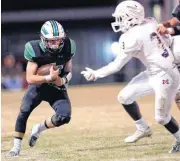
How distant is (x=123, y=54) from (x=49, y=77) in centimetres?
66

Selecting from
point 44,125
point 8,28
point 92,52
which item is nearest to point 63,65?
point 44,125

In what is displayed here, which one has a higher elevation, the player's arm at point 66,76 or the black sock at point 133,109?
the player's arm at point 66,76

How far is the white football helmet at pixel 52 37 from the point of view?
17.5ft

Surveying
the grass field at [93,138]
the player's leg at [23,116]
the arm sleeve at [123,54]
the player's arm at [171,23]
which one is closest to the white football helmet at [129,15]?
the arm sleeve at [123,54]

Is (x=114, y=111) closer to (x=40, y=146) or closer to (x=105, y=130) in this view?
(x=105, y=130)

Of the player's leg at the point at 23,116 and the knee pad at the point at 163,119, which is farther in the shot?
the player's leg at the point at 23,116

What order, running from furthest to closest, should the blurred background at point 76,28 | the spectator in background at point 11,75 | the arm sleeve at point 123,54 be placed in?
1. the blurred background at point 76,28
2. the spectator in background at point 11,75
3. the arm sleeve at point 123,54

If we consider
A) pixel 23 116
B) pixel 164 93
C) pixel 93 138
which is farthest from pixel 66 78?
pixel 93 138

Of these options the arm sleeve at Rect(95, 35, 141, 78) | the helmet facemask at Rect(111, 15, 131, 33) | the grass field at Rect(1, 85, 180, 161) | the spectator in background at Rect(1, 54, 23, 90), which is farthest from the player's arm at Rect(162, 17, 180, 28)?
the spectator in background at Rect(1, 54, 23, 90)

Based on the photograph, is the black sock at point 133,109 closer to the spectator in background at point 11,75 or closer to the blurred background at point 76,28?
the spectator in background at point 11,75

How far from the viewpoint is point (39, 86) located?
557 centimetres

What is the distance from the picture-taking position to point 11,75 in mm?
14836

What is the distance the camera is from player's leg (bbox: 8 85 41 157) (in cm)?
545

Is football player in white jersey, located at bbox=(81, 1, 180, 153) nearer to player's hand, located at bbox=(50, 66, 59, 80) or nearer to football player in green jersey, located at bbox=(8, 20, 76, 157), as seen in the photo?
player's hand, located at bbox=(50, 66, 59, 80)
